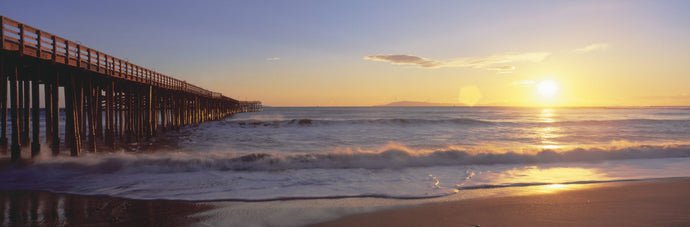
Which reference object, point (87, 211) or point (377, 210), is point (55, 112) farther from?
point (377, 210)

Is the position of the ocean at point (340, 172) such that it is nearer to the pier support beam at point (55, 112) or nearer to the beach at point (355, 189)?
the beach at point (355, 189)

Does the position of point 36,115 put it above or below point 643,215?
above

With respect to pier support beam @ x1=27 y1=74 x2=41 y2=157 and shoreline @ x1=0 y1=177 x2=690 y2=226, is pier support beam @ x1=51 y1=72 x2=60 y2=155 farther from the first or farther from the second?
shoreline @ x1=0 y1=177 x2=690 y2=226

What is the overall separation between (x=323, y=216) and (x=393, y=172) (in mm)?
4464

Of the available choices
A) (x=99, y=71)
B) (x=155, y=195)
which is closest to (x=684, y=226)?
(x=155, y=195)

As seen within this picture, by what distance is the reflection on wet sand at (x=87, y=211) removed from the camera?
17.0 feet

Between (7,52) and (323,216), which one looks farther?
(7,52)

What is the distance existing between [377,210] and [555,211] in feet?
8.90

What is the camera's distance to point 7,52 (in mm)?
8641

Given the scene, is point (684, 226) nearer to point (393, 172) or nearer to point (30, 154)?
point (393, 172)

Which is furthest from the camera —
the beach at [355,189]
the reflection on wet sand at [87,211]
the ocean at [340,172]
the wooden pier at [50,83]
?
the wooden pier at [50,83]

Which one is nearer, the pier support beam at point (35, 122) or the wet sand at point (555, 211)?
the wet sand at point (555, 211)

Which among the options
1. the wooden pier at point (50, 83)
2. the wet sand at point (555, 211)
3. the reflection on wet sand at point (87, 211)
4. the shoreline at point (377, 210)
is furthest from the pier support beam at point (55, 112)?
the wet sand at point (555, 211)

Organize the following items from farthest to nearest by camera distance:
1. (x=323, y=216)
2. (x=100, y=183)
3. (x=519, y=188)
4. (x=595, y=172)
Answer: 1. (x=595, y=172)
2. (x=100, y=183)
3. (x=519, y=188)
4. (x=323, y=216)
